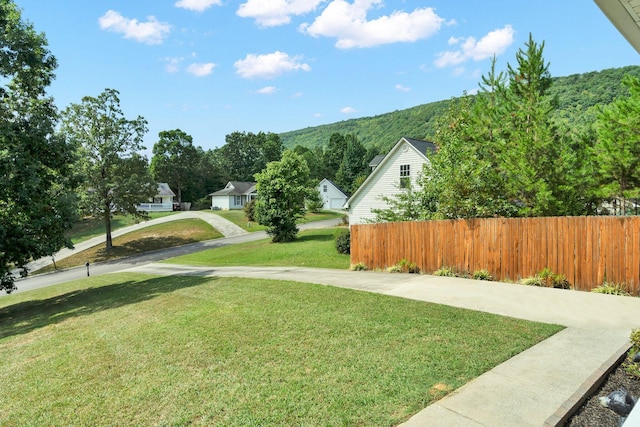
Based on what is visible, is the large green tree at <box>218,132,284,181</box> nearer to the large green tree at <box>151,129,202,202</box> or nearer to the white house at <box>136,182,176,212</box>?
the large green tree at <box>151,129,202,202</box>

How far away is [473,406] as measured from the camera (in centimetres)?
382

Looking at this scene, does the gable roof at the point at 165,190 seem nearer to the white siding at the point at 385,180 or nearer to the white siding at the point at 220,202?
the white siding at the point at 220,202

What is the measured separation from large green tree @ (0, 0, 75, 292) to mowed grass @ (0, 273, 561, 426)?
5775mm

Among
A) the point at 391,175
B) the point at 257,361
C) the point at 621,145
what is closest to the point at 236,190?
the point at 391,175

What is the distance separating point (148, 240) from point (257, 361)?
35.5 meters

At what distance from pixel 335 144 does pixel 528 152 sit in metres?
77.7

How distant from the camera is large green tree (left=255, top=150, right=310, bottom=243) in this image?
2919 cm

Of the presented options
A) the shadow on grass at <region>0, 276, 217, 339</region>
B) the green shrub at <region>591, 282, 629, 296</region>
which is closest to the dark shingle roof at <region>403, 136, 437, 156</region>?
the green shrub at <region>591, 282, 629, 296</region>

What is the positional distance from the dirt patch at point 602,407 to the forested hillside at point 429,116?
11529 mm

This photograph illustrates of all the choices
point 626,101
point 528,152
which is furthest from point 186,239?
point 626,101

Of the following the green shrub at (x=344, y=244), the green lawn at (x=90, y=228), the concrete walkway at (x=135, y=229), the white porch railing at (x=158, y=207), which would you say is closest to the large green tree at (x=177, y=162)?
the white porch railing at (x=158, y=207)

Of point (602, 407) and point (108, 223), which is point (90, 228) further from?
point (602, 407)

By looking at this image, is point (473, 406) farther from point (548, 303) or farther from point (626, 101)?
point (626, 101)

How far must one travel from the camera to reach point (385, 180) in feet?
83.5
